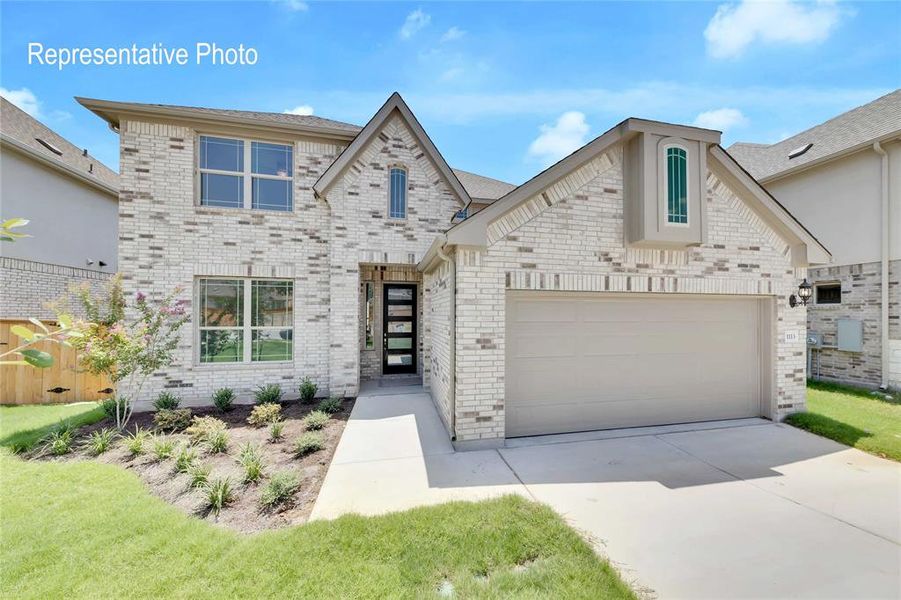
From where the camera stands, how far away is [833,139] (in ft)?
36.1

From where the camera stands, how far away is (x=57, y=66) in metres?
5.75

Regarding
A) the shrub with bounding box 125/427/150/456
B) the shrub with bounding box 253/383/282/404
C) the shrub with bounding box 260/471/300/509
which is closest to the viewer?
the shrub with bounding box 260/471/300/509

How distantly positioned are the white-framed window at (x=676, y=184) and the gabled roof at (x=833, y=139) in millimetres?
7908

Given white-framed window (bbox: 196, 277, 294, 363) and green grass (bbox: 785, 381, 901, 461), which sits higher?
white-framed window (bbox: 196, 277, 294, 363)

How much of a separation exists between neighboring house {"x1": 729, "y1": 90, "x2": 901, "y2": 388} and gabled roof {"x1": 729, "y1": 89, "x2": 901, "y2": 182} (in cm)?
4

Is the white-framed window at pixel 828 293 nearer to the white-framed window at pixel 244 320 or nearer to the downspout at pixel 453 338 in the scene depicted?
the downspout at pixel 453 338

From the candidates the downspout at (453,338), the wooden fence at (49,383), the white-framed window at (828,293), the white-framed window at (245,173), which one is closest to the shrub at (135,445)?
the wooden fence at (49,383)

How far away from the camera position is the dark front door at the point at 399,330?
33.8 feet

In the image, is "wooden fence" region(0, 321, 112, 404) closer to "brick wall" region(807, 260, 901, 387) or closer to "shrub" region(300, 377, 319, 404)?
"shrub" region(300, 377, 319, 404)

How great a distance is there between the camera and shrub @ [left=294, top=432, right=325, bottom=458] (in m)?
5.36

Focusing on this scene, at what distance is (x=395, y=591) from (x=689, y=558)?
8.54 feet

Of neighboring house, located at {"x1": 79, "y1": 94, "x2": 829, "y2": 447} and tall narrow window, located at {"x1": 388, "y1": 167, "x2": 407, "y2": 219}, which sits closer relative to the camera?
neighboring house, located at {"x1": 79, "y1": 94, "x2": 829, "y2": 447}

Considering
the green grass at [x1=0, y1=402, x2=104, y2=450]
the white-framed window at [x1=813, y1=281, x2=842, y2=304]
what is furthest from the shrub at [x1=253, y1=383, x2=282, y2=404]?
the white-framed window at [x1=813, y1=281, x2=842, y2=304]

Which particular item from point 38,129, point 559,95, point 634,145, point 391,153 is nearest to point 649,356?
point 634,145
